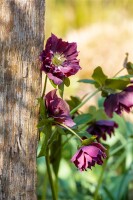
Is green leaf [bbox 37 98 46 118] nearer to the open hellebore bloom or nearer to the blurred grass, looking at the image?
the open hellebore bloom

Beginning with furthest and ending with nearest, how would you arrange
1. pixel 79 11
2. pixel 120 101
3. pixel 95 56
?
1. pixel 79 11
2. pixel 95 56
3. pixel 120 101

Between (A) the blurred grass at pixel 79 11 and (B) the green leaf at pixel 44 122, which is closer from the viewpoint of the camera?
(B) the green leaf at pixel 44 122

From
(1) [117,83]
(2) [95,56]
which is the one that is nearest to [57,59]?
(1) [117,83]

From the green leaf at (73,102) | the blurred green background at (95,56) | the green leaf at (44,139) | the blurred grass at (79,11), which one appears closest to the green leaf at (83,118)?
the green leaf at (73,102)

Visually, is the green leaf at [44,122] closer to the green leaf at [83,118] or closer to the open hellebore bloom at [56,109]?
the open hellebore bloom at [56,109]

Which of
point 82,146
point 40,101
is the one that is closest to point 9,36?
point 40,101

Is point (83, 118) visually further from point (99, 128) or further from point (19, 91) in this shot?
point (19, 91)
